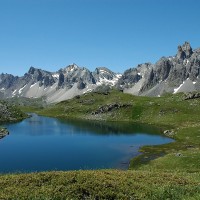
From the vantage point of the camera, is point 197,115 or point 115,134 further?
point 197,115

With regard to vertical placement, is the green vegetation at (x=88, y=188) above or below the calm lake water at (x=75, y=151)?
above

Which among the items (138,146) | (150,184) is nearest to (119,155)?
(138,146)

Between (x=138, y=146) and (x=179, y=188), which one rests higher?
(x=179, y=188)

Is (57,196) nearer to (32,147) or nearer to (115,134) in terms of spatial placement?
(32,147)

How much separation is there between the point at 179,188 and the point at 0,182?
523 inches

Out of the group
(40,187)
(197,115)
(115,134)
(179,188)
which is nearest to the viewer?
(40,187)

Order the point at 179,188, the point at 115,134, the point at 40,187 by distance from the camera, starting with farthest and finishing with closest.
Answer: the point at 115,134 < the point at 179,188 < the point at 40,187

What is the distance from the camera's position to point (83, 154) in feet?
344

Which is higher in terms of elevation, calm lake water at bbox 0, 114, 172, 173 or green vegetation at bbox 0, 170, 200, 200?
green vegetation at bbox 0, 170, 200, 200

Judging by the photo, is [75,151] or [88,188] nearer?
[88,188]

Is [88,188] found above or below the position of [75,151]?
above

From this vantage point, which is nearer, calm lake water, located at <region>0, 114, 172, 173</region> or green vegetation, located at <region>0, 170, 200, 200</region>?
green vegetation, located at <region>0, 170, 200, 200</region>

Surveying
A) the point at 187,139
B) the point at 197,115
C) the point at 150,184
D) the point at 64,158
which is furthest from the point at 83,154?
the point at 197,115

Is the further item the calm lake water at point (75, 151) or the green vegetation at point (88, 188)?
the calm lake water at point (75, 151)
